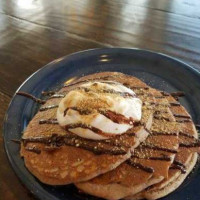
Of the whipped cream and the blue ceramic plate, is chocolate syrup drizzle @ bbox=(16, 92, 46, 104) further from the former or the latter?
the whipped cream

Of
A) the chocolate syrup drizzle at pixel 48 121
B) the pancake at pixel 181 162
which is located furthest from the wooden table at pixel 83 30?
the pancake at pixel 181 162

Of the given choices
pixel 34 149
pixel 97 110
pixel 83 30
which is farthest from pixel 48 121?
pixel 83 30

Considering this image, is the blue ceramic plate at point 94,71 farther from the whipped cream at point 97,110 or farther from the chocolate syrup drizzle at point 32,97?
the whipped cream at point 97,110

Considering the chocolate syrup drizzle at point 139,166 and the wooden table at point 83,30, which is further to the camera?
the wooden table at point 83,30

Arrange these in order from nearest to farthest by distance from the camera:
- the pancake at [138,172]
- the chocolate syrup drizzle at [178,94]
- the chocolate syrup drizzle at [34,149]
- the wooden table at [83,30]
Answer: the pancake at [138,172], the chocolate syrup drizzle at [34,149], the chocolate syrup drizzle at [178,94], the wooden table at [83,30]

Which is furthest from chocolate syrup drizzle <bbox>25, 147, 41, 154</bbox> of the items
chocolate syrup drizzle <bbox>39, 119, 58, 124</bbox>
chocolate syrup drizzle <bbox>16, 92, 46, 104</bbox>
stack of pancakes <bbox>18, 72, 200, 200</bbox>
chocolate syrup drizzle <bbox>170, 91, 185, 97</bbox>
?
chocolate syrup drizzle <bbox>170, 91, 185, 97</bbox>

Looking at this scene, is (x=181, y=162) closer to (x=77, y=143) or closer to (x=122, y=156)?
(x=122, y=156)

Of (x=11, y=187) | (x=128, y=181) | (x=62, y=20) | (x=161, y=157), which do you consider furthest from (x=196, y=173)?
(x=62, y=20)
